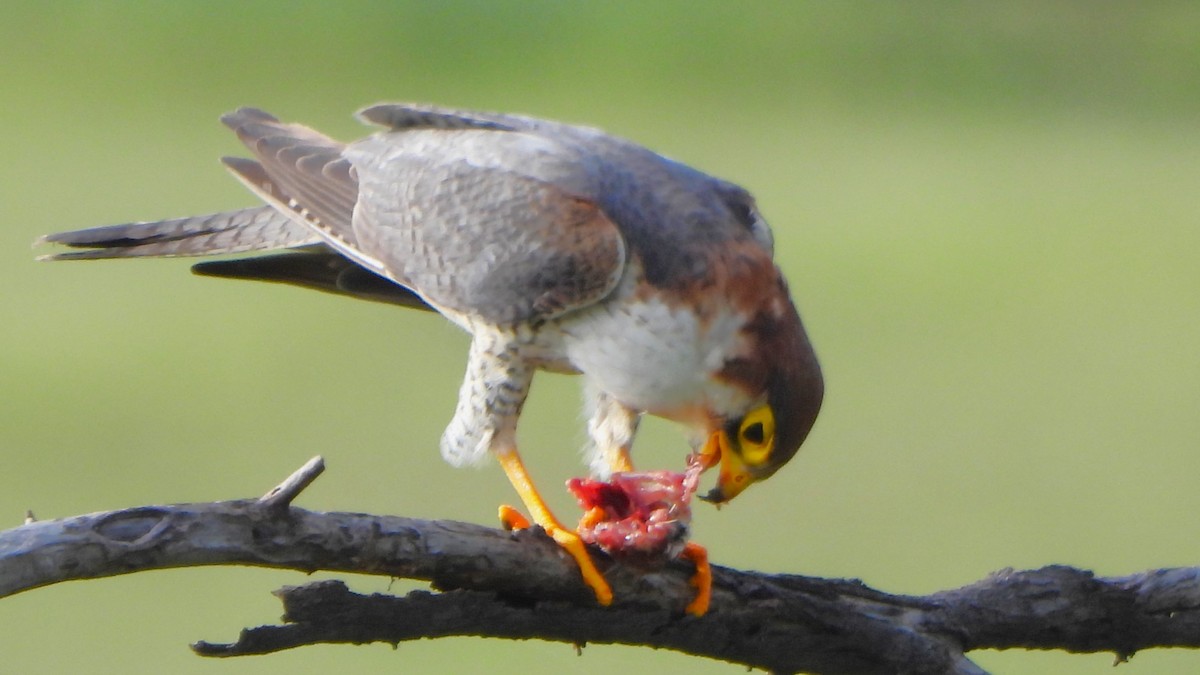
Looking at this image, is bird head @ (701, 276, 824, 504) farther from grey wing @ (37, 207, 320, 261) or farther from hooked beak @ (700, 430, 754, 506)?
grey wing @ (37, 207, 320, 261)

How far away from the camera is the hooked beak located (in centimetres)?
277

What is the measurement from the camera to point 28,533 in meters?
1.82

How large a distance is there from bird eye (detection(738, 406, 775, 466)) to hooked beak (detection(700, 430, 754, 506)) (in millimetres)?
27

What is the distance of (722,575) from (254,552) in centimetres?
96

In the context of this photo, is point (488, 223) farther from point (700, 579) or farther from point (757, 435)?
point (700, 579)

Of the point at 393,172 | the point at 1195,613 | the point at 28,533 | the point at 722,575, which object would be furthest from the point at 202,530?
the point at 1195,613

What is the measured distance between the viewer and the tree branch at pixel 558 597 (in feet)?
6.24

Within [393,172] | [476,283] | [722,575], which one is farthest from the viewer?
[393,172]

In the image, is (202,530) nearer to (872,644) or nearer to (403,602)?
(403,602)

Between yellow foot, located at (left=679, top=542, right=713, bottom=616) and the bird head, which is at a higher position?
the bird head

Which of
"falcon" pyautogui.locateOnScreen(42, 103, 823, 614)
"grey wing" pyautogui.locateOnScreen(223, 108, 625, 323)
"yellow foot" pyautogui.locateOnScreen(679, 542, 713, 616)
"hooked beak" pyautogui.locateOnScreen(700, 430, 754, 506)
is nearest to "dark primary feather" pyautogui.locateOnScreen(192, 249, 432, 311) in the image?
"falcon" pyautogui.locateOnScreen(42, 103, 823, 614)

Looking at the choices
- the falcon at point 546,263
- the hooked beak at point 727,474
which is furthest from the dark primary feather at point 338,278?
the hooked beak at point 727,474

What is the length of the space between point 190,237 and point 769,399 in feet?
4.92

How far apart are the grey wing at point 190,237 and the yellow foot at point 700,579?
120 cm
